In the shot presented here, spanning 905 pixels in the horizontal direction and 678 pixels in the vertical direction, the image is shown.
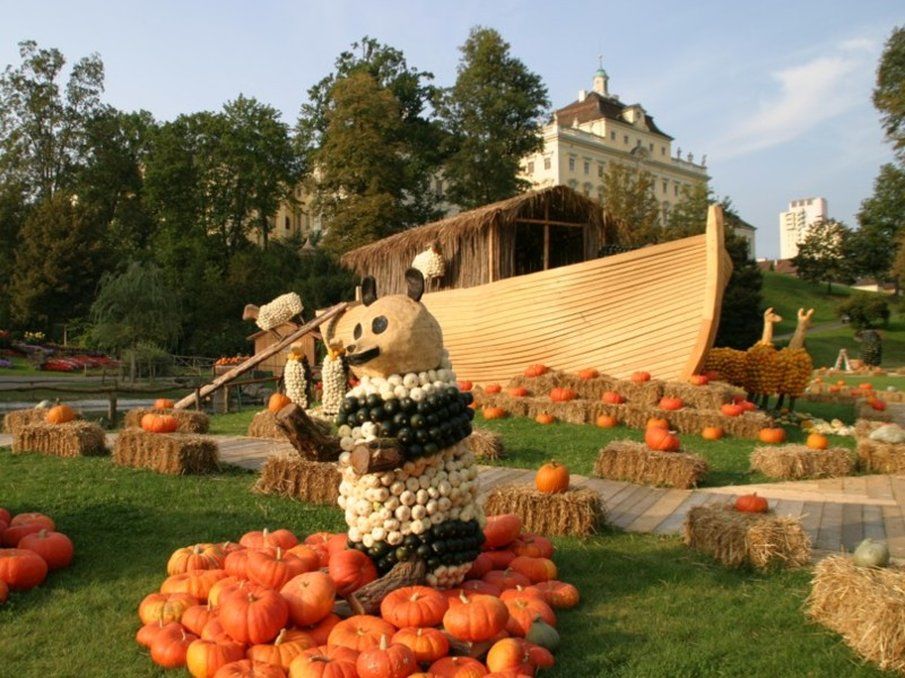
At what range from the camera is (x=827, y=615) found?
4.04 meters

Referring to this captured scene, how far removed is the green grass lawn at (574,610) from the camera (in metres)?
3.61

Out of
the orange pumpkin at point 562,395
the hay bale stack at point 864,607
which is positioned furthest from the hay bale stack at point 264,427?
the hay bale stack at point 864,607

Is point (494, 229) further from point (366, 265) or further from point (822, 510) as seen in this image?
point (822, 510)

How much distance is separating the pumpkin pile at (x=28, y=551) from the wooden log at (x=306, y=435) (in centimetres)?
198

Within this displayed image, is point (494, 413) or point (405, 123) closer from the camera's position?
point (494, 413)

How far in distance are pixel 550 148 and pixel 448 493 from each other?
249ft

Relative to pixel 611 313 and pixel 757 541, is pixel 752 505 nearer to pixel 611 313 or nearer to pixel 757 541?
pixel 757 541

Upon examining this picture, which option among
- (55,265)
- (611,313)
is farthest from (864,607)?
(55,265)

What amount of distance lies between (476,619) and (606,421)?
8.34 metres

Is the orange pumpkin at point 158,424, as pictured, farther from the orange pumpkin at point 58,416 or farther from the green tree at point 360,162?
the green tree at point 360,162

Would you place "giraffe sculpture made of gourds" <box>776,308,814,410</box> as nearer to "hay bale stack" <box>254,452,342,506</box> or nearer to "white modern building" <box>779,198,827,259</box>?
"hay bale stack" <box>254,452,342,506</box>

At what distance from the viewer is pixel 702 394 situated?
11508 mm

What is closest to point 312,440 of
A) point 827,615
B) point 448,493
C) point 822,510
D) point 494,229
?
point 448,493

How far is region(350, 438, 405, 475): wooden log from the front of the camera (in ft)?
12.1
